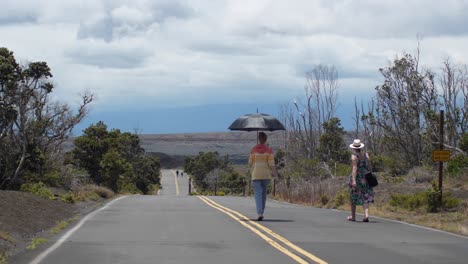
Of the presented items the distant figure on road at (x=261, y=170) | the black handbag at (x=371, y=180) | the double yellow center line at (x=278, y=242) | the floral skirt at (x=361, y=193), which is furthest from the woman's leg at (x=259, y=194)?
the black handbag at (x=371, y=180)

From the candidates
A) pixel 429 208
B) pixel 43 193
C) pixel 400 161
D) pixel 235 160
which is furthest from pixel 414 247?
pixel 235 160

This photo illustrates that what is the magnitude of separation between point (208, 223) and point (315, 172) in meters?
29.2

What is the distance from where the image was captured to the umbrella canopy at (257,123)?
65.8ft

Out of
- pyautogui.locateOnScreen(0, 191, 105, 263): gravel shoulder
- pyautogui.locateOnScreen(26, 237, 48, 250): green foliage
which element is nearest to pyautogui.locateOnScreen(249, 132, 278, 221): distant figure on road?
pyautogui.locateOnScreen(0, 191, 105, 263): gravel shoulder

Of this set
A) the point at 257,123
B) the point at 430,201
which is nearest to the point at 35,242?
the point at 257,123

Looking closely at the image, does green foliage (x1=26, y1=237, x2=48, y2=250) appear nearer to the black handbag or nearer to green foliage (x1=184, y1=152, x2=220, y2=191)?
the black handbag

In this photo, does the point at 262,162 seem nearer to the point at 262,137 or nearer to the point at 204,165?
the point at 262,137

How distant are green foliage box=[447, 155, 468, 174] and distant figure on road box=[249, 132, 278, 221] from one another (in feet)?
45.8

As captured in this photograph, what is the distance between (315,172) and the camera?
45281 mm

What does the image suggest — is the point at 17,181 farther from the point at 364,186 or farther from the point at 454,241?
the point at 454,241

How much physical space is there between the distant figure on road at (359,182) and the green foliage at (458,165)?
12465 millimetres

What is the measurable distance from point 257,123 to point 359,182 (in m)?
3.75

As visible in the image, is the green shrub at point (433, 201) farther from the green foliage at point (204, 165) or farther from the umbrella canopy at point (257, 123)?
the green foliage at point (204, 165)

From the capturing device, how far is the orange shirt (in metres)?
17.2
